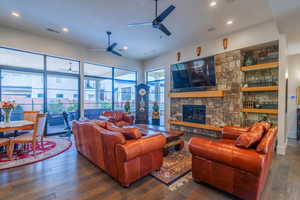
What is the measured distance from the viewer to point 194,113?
547 cm

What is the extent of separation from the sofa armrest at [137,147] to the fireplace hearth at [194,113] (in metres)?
3.32

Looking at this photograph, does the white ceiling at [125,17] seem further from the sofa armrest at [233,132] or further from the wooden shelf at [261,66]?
the sofa armrest at [233,132]

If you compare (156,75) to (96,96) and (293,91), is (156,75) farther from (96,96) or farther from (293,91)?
(293,91)

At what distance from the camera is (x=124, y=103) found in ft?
23.5

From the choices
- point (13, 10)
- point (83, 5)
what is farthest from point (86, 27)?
point (13, 10)

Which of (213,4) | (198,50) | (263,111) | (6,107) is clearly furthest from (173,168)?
(198,50)

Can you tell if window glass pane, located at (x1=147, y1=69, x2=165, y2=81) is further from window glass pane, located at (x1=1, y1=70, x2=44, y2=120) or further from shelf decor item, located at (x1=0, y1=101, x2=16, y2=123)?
shelf decor item, located at (x1=0, y1=101, x2=16, y2=123)

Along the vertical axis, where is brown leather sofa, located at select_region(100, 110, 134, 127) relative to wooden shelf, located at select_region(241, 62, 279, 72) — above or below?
below

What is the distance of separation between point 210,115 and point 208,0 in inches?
134

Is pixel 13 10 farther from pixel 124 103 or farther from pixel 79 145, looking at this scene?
pixel 124 103

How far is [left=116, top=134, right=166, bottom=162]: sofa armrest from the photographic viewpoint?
1.90 metres

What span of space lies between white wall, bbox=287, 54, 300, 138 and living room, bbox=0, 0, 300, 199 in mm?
26

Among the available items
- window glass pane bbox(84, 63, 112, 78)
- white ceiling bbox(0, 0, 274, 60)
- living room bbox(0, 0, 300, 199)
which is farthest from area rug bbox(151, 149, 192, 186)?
window glass pane bbox(84, 63, 112, 78)

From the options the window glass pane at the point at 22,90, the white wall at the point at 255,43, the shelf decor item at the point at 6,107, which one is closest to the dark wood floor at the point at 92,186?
the white wall at the point at 255,43
